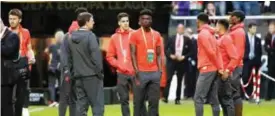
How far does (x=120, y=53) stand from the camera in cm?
1611

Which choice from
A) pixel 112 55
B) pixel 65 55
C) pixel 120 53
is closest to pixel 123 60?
pixel 120 53

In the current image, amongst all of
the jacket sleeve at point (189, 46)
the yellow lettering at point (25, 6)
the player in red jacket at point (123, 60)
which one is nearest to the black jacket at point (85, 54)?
the player in red jacket at point (123, 60)

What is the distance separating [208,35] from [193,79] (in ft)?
29.4

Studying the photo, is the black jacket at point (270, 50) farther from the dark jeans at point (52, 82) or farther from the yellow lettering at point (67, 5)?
the dark jeans at point (52, 82)

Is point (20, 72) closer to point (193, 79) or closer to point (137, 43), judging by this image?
point (137, 43)

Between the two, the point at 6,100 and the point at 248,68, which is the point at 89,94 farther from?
the point at 248,68

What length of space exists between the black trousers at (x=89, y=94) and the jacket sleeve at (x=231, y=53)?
2.65 m

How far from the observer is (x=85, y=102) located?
46.1ft

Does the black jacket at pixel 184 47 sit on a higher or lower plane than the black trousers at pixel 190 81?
higher

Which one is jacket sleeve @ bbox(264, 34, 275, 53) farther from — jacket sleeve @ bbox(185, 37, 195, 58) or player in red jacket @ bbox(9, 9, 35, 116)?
player in red jacket @ bbox(9, 9, 35, 116)

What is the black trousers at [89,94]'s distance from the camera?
13820 mm

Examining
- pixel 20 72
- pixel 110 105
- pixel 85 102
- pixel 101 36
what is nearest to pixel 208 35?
pixel 85 102

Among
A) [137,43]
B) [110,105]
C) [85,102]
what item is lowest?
[110,105]

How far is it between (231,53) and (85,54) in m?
2.93
